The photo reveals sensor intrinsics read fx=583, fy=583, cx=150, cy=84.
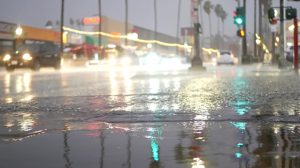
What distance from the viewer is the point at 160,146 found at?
776cm

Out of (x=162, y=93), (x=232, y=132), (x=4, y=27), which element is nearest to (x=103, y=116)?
(x=232, y=132)

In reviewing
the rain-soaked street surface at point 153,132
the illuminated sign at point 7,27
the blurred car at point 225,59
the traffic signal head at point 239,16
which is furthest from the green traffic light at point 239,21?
the illuminated sign at point 7,27

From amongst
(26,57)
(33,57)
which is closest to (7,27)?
(33,57)

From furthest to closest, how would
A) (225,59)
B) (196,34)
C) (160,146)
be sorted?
(225,59) → (196,34) → (160,146)

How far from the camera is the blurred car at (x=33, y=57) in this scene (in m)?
40.8

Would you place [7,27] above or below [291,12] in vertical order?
above

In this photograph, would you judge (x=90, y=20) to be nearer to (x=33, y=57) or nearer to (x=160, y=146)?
(x=33, y=57)

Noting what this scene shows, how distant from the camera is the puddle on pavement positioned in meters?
A: 6.67

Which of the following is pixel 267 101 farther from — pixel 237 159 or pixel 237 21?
pixel 237 21

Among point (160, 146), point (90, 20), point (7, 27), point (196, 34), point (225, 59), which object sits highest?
point (90, 20)

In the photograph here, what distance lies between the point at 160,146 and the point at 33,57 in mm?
35012

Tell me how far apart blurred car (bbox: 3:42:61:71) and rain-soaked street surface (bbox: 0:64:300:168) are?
2616 cm

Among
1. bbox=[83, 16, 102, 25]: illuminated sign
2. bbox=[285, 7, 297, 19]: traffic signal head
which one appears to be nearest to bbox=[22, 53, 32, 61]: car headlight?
bbox=[285, 7, 297, 19]: traffic signal head

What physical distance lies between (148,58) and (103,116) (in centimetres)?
5805
